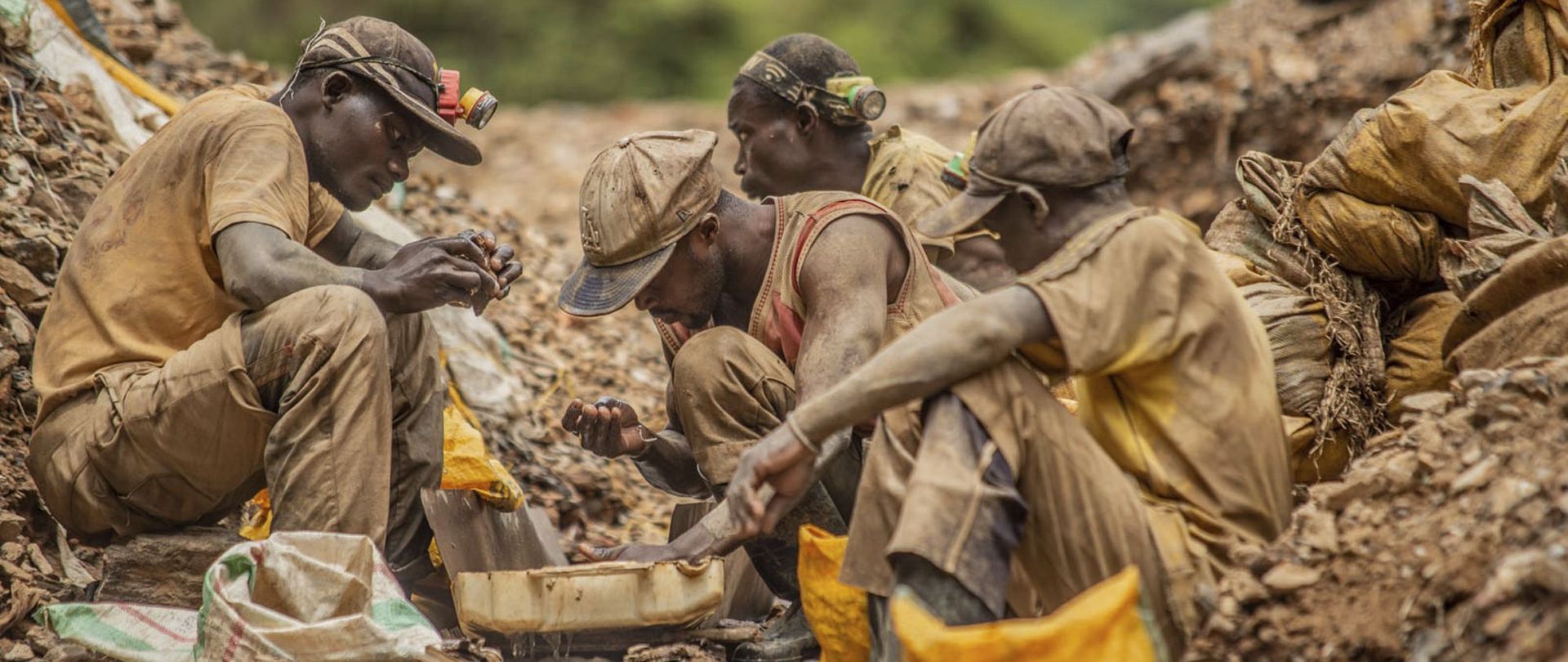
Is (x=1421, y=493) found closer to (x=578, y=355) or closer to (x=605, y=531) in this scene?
(x=605, y=531)

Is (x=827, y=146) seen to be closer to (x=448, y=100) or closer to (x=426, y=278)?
(x=448, y=100)

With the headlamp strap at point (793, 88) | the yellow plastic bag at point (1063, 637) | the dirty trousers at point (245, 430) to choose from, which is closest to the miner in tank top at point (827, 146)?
the headlamp strap at point (793, 88)

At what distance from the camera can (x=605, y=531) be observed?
541cm

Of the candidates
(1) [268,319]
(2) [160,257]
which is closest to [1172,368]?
(1) [268,319]

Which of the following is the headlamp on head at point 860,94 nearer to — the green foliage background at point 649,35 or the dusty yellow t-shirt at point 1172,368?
the dusty yellow t-shirt at point 1172,368

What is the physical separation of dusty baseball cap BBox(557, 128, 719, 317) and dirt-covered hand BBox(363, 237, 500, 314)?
29 centimetres

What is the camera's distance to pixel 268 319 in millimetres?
3602

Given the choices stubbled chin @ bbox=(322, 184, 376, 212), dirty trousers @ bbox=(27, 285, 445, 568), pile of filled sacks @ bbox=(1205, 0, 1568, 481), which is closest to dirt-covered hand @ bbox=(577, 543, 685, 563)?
dirty trousers @ bbox=(27, 285, 445, 568)

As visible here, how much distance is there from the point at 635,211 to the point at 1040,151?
1.15 metres

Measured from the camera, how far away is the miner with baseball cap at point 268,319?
11.7ft

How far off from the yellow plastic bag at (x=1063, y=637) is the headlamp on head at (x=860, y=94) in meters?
2.87

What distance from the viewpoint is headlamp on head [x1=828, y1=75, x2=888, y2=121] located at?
5340mm

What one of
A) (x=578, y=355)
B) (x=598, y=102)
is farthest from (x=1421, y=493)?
(x=598, y=102)

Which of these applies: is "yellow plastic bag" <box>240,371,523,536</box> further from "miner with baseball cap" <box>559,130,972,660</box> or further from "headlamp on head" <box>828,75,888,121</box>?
"headlamp on head" <box>828,75,888,121</box>
